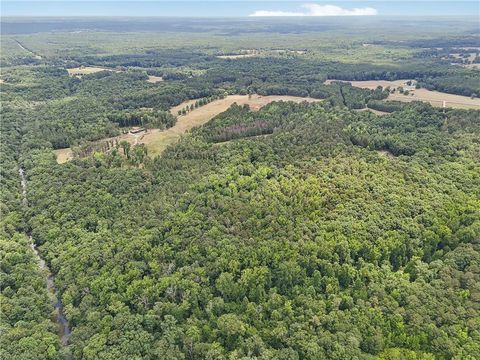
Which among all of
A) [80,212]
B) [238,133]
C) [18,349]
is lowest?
[18,349]

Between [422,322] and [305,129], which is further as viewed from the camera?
[305,129]

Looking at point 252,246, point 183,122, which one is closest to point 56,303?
point 252,246

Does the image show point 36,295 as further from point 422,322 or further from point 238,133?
point 238,133

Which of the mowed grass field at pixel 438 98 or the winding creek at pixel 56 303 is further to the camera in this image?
the mowed grass field at pixel 438 98

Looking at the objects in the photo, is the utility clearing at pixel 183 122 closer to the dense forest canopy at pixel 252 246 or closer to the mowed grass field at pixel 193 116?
the mowed grass field at pixel 193 116

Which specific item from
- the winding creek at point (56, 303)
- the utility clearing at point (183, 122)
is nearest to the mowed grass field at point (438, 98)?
the utility clearing at point (183, 122)

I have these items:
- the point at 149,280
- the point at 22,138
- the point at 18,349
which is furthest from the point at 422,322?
the point at 22,138

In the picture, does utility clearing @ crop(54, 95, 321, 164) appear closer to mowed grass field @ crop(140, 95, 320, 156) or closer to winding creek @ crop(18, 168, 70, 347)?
mowed grass field @ crop(140, 95, 320, 156)

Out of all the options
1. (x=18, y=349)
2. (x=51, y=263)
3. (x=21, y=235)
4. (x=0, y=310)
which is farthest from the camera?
(x=21, y=235)

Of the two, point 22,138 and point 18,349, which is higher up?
point 22,138
